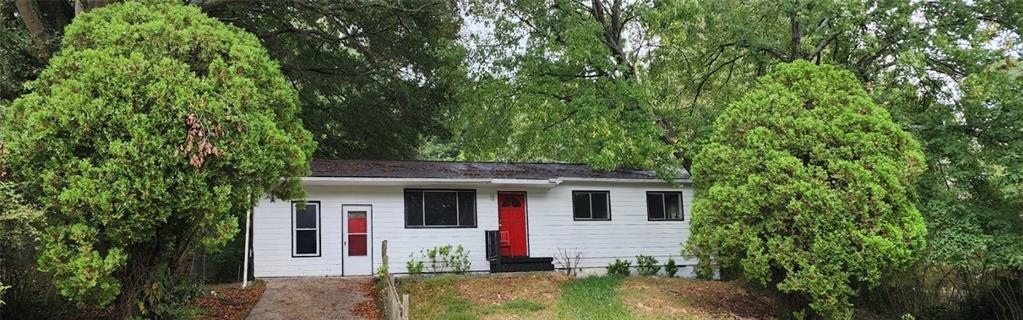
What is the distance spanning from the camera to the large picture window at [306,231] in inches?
535

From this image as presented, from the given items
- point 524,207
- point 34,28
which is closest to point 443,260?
point 524,207

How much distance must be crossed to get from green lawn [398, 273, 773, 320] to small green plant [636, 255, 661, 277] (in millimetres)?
2102

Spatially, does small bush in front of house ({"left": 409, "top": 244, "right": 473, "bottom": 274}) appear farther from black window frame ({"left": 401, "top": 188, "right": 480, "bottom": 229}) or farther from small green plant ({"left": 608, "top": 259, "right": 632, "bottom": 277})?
small green plant ({"left": 608, "top": 259, "right": 632, "bottom": 277})

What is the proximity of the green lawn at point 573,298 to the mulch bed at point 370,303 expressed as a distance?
0.52 m

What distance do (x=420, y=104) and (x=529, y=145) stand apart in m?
3.12

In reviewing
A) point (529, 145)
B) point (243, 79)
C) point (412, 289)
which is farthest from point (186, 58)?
point (529, 145)

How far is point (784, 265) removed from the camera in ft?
29.7

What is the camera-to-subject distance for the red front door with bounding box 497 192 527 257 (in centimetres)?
1516

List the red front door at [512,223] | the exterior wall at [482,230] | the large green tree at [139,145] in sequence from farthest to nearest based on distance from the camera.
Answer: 1. the red front door at [512,223]
2. the exterior wall at [482,230]
3. the large green tree at [139,145]

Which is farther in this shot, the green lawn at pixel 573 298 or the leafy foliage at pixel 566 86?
the leafy foliage at pixel 566 86

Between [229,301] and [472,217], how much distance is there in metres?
5.88

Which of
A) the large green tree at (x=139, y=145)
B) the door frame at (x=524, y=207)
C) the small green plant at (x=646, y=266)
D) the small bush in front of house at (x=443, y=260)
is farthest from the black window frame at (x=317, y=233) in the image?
the small green plant at (x=646, y=266)

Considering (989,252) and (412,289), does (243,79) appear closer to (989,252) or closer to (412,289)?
(412,289)

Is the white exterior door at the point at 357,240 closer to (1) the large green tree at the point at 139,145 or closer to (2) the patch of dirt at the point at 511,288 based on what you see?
(2) the patch of dirt at the point at 511,288
